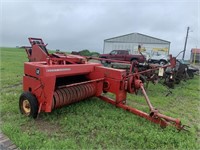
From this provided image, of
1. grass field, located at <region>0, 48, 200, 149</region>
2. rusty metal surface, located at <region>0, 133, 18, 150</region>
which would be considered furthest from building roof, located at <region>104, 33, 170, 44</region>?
rusty metal surface, located at <region>0, 133, 18, 150</region>

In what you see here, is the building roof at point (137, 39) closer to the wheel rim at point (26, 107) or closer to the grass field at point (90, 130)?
the grass field at point (90, 130)

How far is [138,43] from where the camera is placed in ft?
85.3

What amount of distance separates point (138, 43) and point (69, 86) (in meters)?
24.0

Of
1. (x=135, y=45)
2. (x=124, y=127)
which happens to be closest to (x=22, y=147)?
(x=124, y=127)

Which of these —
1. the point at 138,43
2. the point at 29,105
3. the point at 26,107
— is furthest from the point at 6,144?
the point at 138,43

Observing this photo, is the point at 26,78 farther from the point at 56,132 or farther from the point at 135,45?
the point at 135,45

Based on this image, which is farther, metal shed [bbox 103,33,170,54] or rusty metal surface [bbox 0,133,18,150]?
metal shed [bbox 103,33,170,54]

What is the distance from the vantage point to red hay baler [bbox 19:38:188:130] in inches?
123

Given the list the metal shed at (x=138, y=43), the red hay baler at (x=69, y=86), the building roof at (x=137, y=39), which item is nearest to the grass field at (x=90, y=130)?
the red hay baler at (x=69, y=86)

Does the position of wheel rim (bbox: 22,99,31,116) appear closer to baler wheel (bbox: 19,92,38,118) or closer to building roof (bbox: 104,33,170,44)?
baler wheel (bbox: 19,92,38,118)

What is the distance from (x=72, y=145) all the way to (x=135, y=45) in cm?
2475

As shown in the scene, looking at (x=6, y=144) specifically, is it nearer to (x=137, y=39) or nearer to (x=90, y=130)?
(x=90, y=130)

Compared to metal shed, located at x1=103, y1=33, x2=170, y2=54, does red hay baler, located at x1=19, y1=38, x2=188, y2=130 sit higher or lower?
lower

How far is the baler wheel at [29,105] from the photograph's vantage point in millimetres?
3188
